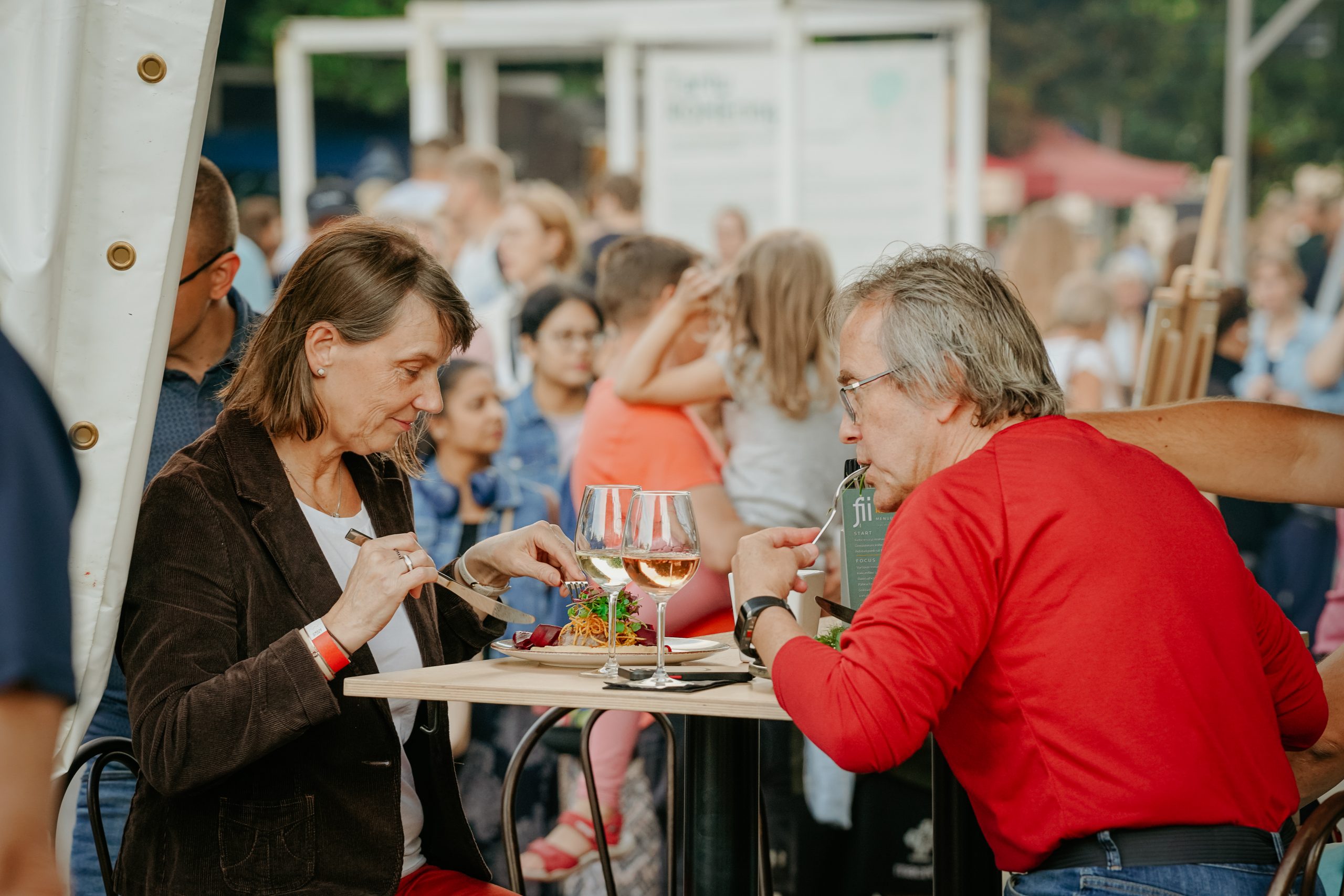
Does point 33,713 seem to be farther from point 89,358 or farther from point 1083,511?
point 1083,511

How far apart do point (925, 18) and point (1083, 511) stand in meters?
6.89

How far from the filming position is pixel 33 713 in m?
1.00

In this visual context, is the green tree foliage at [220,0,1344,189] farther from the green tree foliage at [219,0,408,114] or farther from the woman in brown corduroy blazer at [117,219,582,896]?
the woman in brown corduroy blazer at [117,219,582,896]

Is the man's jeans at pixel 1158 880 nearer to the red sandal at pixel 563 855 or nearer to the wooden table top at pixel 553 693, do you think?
the wooden table top at pixel 553 693

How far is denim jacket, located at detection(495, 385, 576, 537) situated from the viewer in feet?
17.6

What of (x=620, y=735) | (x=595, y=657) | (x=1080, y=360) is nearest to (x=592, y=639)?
(x=595, y=657)

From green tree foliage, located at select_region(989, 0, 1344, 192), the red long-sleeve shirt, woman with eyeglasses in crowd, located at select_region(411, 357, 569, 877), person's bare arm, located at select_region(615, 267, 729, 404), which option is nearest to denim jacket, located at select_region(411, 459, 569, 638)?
woman with eyeglasses in crowd, located at select_region(411, 357, 569, 877)

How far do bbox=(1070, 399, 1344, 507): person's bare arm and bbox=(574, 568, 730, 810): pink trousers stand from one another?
4.73 ft

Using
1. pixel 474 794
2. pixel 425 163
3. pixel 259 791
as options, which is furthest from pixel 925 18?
pixel 259 791

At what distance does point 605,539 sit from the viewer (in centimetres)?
224

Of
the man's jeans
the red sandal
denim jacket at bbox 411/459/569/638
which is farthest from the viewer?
denim jacket at bbox 411/459/569/638

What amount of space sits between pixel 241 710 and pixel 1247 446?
1.99 meters

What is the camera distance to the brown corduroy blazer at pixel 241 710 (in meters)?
2.06

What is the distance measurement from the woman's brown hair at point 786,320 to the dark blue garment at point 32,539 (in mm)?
3428
